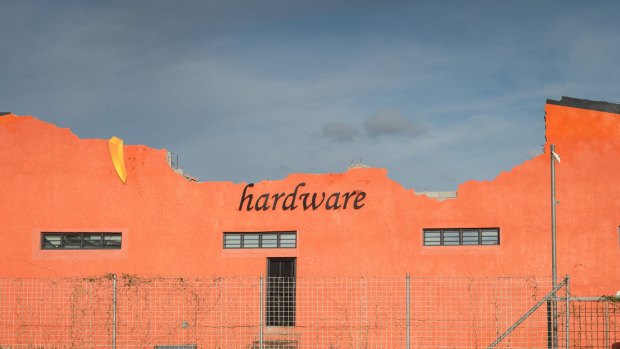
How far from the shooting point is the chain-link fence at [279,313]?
768 inches

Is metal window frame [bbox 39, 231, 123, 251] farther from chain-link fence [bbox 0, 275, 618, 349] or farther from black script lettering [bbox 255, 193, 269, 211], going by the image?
black script lettering [bbox 255, 193, 269, 211]

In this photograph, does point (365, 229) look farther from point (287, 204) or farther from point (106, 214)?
point (106, 214)

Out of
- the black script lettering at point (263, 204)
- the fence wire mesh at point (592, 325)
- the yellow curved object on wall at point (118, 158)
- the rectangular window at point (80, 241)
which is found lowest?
the fence wire mesh at point (592, 325)

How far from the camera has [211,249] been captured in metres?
21.1

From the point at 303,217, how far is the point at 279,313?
2.59 metres

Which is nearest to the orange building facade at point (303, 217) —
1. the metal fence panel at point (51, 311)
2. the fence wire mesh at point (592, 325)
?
the metal fence panel at point (51, 311)

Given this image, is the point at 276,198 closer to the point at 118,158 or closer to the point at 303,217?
the point at 303,217

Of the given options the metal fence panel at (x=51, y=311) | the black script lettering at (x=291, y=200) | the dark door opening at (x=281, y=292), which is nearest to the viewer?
the dark door opening at (x=281, y=292)

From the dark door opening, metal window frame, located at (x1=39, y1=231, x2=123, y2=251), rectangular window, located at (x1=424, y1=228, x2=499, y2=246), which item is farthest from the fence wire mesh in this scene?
metal window frame, located at (x1=39, y1=231, x2=123, y2=251)

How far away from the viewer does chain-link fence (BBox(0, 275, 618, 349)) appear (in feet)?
64.0

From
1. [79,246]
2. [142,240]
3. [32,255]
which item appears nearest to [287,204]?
[142,240]

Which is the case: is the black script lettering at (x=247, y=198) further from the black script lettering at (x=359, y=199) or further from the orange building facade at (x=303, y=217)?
the black script lettering at (x=359, y=199)

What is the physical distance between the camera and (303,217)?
20.9 metres

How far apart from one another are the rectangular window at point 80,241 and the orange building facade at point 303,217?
1.1 inches
